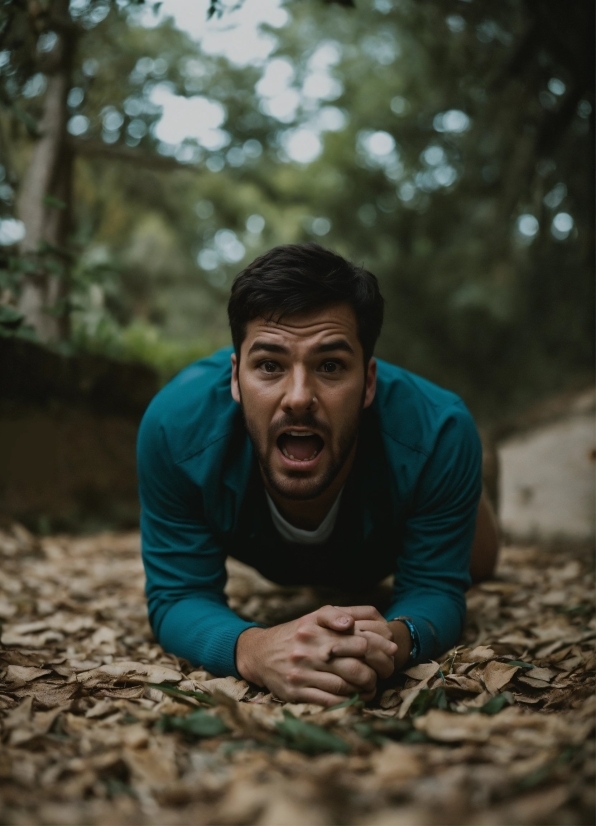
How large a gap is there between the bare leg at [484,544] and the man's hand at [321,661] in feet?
4.14

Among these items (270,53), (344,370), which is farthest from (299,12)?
(344,370)

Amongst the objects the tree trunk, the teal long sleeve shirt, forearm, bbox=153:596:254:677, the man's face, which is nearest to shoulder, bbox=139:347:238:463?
the teal long sleeve shirt

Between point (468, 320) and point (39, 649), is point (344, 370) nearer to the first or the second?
point (39, 649)

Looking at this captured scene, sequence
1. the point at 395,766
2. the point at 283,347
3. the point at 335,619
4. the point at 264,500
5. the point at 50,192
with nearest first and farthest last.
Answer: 1. the point at 395,766
2. the point at 335,619
3. the point at 283,347
4. the point at 264,500
5. the point at 50,192

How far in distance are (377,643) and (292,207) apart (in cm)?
937

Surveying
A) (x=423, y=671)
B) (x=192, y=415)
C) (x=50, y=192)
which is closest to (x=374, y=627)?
(x=423, y=671)

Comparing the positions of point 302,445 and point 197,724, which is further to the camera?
point 302,445

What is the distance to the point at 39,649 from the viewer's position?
255 cm

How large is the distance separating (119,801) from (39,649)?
1348mm

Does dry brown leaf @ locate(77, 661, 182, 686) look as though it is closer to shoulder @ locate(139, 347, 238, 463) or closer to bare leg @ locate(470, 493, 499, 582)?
shoulder @ locate(139, 347, 238, 463)

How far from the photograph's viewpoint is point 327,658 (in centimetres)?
196

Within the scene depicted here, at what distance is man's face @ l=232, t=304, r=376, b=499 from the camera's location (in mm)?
2205

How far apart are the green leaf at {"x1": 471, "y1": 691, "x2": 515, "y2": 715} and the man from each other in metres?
0.29

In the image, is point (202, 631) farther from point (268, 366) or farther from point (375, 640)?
point (268, 366)
